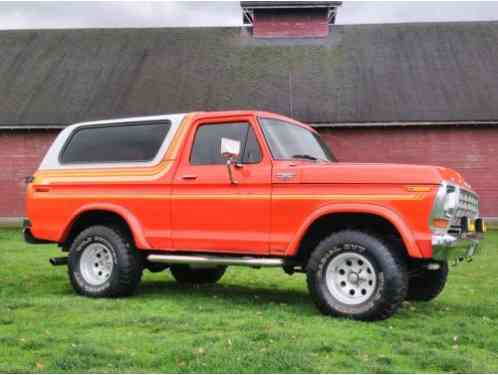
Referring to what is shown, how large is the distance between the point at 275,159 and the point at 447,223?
1.91 meters

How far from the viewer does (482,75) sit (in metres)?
23.2

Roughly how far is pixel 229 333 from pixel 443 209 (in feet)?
7.68

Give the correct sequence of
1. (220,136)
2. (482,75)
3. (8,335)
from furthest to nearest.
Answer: (482,75), (220,136), (8,335)

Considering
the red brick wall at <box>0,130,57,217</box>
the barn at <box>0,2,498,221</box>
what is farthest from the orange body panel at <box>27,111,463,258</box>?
the red brick wall at <box>0,130,57,217</box>

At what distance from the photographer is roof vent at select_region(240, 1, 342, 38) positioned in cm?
2711

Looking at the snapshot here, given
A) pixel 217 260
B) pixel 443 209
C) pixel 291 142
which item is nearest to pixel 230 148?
pixel 291 142

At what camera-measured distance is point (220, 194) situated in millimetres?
7398

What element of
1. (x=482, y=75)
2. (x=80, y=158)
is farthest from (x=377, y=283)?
(x=482, y=75)

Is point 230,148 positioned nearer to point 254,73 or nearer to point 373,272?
point 373,272

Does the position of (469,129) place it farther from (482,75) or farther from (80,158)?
(80,158)

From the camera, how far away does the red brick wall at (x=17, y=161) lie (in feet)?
76.0

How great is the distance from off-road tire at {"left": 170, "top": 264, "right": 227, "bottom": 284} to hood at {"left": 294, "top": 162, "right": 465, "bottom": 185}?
2.97 meters

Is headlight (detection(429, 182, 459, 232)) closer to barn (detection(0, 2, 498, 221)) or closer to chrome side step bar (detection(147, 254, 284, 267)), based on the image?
chrome side step bar (detection(147, 254, 284, 267))

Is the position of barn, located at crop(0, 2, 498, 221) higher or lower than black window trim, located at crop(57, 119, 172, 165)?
higher
